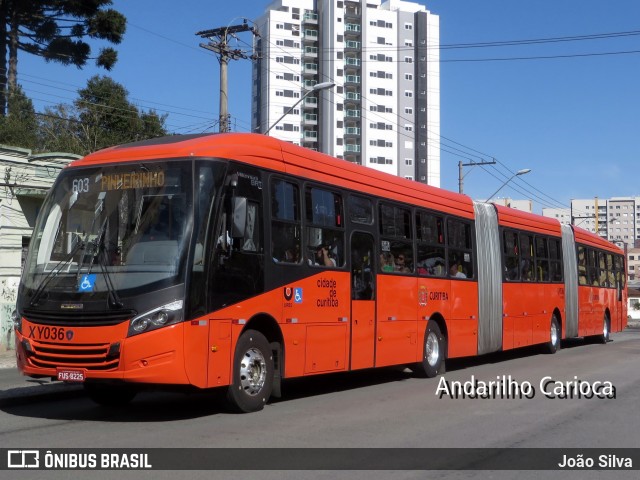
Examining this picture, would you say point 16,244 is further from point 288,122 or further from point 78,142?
point 288,122

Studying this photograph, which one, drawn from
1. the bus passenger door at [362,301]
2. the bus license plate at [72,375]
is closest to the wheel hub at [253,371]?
the bus license plate at [72,375]

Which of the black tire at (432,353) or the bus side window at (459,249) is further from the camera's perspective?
the bus side window at (459,249)

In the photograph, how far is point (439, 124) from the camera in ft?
378

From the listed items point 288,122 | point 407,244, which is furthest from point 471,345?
point 288,122

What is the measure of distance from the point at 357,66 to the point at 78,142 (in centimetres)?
6919

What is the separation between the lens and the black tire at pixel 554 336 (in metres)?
22.0

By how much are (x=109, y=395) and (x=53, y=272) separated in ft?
7.20

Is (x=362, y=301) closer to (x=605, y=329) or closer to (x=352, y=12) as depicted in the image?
(x=605, y=329)

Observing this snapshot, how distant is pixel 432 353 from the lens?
51.6 feet

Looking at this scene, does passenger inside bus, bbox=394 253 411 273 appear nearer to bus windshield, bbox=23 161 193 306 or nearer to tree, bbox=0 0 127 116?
bus windshield, bbox=23 161 193 306

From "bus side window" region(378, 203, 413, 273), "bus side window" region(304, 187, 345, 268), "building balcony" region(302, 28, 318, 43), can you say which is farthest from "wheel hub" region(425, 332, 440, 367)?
"building balcony" region(302, 28, 318, 43)

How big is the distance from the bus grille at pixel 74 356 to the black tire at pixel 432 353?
7464 mm

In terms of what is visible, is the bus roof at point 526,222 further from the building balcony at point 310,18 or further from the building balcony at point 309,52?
the building balcony at point 310,18

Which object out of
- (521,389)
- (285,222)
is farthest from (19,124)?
(521,389)
